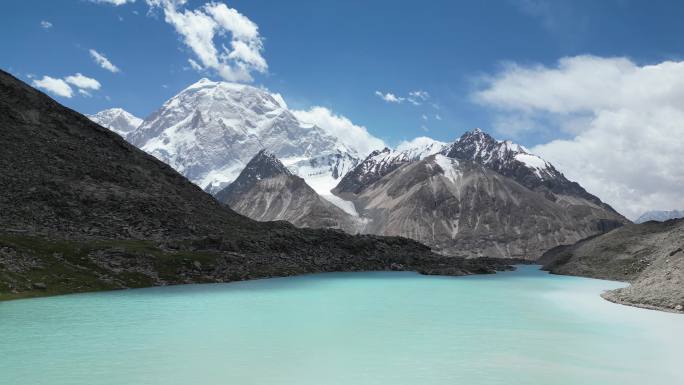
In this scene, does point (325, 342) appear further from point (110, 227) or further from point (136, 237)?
point (110, 227)

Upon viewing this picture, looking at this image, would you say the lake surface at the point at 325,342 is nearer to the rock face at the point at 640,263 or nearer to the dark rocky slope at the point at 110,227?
the rock face at the point at 640,263

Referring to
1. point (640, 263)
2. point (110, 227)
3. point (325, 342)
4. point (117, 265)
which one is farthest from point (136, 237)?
point (640, 263)

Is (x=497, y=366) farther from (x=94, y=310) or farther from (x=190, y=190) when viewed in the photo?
(x=190, y=190)

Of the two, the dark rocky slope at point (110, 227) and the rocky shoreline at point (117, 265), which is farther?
the dark rocky slope at point (110, 227)

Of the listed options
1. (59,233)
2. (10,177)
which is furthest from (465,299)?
(10,177)

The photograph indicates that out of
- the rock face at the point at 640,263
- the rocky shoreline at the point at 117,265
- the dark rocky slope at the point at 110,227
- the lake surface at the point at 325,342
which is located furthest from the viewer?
the dark rocky slope at the point at 110,227

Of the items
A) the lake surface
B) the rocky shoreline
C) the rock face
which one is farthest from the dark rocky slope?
the rock face

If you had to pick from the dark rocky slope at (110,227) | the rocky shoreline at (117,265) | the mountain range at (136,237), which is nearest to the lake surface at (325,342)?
the rocky shoreline at (117,265)
